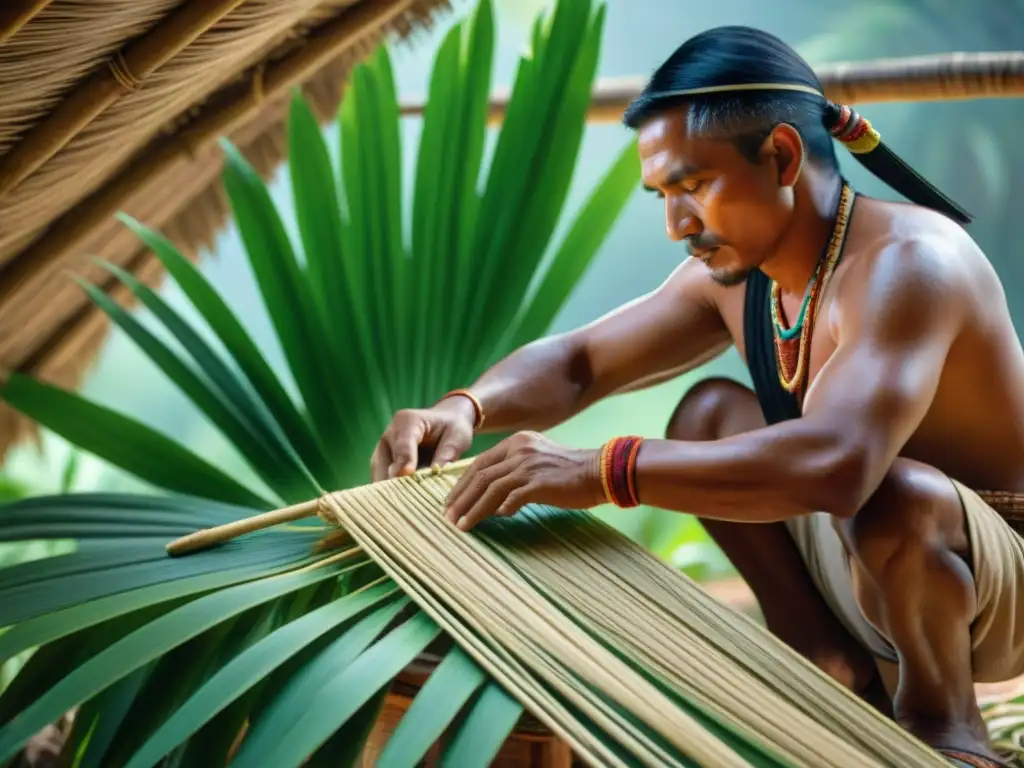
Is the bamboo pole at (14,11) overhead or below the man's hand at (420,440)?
overhead

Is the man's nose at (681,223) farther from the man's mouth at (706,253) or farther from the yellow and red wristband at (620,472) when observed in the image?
the yellow and red wristband at (620,472)

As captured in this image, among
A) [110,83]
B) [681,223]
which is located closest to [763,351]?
[681,223]

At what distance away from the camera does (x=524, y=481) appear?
1.11m

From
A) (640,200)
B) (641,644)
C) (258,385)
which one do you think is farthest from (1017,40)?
(641,644)

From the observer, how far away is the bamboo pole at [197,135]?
5.74ft

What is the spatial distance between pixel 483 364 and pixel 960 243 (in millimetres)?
639

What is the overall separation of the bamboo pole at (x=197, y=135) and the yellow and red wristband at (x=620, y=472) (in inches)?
37.4

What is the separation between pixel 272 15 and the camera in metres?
1.52

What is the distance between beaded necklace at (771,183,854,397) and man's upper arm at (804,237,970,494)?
0.18ft

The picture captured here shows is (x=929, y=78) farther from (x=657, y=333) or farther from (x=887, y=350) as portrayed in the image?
(x=887, y=350)

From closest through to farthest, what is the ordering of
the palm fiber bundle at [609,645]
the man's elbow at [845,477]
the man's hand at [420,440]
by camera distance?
the palm fiber bundle at [609,645], the man's elbow at [845,477], the man's hand at [420,440]

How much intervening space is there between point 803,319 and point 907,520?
241mm

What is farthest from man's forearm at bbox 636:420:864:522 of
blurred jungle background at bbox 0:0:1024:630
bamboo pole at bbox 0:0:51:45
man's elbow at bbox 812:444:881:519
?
blurred jungle background at bbox 0:0:1024:630

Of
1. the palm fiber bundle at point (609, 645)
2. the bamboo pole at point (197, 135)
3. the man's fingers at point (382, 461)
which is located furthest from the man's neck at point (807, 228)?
the bamboo pole at point (197, 135)
